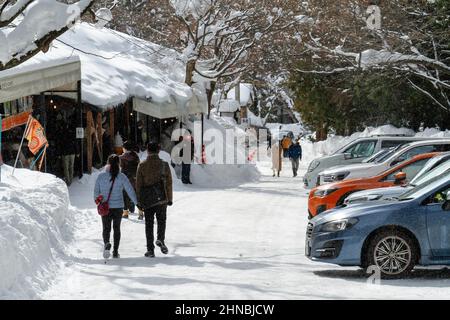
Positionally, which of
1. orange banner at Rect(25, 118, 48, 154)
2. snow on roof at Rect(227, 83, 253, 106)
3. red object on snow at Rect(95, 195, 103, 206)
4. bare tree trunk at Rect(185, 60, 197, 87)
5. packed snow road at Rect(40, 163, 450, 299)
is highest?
snow on roof at Rect(227, 83, 253, 106)

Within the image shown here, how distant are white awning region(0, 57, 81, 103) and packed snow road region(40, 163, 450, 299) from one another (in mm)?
2783

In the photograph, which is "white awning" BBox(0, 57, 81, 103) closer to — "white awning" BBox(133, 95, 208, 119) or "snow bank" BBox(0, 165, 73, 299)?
"snow bank" BBox(0, 165, 73, 299)

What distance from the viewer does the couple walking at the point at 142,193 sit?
39.9ft

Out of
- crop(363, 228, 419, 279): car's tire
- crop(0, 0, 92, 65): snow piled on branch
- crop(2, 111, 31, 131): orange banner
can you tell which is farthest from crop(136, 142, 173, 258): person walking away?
crop(2, 111, 31, 131): orange banner

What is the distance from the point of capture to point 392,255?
1019 centimetres

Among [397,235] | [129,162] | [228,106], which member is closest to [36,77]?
[129,162]

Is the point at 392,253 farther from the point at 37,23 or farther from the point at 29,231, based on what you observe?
the point at 37,23

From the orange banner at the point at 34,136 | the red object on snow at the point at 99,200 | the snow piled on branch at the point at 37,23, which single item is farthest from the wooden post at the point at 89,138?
the red object on snow at the point at 99,200

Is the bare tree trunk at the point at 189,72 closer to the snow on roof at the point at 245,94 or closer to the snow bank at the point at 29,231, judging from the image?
the snow bank at the point at 29,231

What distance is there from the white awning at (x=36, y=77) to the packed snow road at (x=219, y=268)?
2783 millimetres

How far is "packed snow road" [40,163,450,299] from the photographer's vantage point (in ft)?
30.2

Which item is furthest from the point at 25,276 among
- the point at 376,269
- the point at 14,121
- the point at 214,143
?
the point at 214,143

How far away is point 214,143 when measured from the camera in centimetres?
3762
